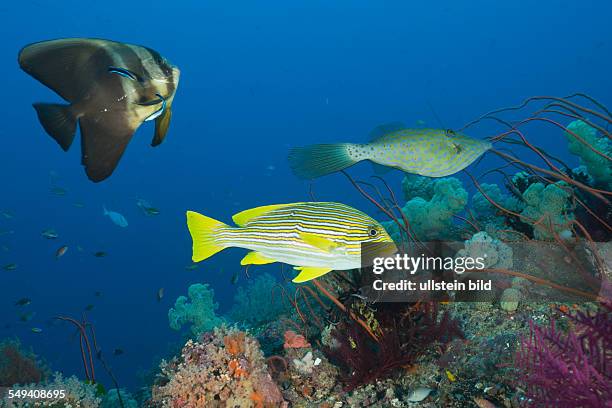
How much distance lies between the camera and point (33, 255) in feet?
212

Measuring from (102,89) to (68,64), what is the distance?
0.18 metres

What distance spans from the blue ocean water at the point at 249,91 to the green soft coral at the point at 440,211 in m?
61.8

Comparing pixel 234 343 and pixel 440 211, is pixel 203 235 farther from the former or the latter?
pixel 440 211

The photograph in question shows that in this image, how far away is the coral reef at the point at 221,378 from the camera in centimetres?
316

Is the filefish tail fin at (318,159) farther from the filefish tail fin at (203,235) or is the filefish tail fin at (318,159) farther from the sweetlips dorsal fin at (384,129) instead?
the filefish tail fin at (203,235)

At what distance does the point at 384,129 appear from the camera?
3.06 metres

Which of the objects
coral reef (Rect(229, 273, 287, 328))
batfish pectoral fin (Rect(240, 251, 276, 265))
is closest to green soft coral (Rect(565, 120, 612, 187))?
batfish pectoral fin (Rect(240, 251, 276, 265))

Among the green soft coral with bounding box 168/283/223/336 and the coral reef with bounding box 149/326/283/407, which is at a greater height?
the coral reef with bounding box 149/326/283/407

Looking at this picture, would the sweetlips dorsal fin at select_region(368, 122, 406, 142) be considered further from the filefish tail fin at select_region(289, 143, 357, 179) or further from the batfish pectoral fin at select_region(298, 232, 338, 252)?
the batfish pectoral fin at select_region(298, 232, 338, 252)

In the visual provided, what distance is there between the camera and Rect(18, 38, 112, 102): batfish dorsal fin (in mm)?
1478

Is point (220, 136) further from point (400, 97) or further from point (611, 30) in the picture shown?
point (611, 30)

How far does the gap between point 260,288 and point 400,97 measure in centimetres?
10386

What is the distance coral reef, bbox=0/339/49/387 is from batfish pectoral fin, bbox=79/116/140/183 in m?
7.11

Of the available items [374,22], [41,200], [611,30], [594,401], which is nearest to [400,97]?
[374,22]
